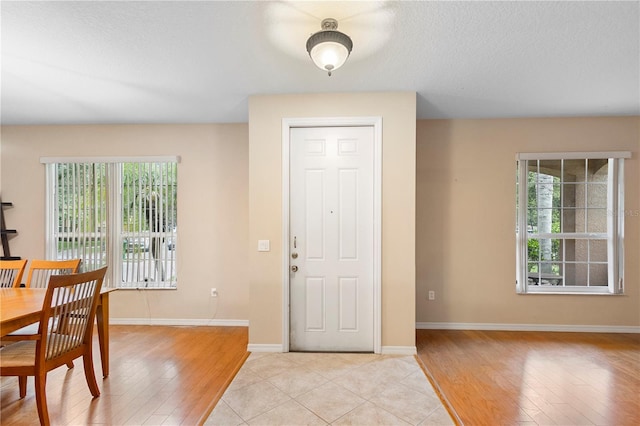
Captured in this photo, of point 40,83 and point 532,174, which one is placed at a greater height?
point 40,83

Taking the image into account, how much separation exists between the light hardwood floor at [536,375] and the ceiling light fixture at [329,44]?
8.30 feet

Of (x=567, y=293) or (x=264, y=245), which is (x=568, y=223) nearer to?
(x=567, y=293)

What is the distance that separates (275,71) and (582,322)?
4.46 m

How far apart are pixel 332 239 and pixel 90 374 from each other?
2.18 meters

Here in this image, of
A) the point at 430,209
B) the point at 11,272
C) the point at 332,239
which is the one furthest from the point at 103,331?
the point at 430,209

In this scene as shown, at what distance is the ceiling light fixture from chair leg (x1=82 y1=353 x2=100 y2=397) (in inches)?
104

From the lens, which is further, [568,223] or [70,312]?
[568,223]

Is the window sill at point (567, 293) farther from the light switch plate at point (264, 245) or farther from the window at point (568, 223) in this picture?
the light switch plate at point (264, 245)

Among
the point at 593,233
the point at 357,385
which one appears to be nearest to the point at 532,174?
the point at 593,233

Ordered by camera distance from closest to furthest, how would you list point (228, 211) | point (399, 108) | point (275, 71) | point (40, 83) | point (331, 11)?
point (331, 11)
point (275, 71)
point (40, 83)
point (399, 108)
point (228, 211)

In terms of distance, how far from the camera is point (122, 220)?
399 cm

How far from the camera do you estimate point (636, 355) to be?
Answer: 2998 mm

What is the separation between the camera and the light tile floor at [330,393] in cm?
204

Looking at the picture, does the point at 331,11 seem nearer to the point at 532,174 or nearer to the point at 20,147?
the point at 532,174
